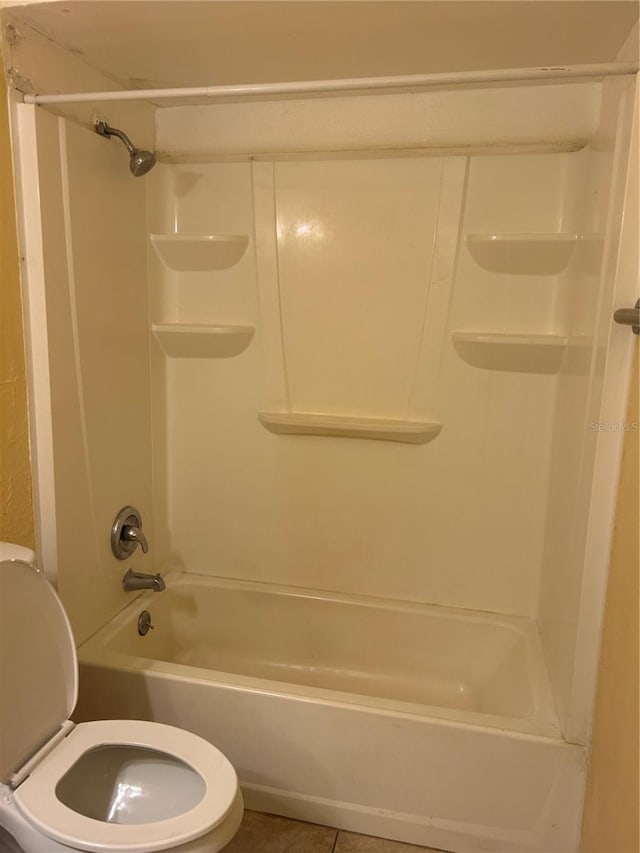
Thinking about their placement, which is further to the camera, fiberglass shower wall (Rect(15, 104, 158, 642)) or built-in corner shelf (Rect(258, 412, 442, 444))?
built-in corner shelf (Rect(258, 412, 442, 444))

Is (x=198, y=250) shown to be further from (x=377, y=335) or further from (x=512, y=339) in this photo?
(x=512, y=339)

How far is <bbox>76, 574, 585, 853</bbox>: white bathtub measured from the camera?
1.50 m

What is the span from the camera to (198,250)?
2.05m

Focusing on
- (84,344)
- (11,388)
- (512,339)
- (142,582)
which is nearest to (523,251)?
(512,339)

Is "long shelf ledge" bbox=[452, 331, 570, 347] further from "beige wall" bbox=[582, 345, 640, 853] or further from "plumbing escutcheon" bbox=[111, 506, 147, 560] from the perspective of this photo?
"plumbing escutcheon" bbox=[111, 506, 147, 560]

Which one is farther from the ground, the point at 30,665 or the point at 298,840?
the point at 30,665

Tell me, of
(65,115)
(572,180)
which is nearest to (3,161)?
(65,115)

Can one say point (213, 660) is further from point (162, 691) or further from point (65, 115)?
point (65, 115)

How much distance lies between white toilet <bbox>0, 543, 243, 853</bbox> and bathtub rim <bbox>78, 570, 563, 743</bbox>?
272 millimetres

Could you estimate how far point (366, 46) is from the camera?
1496mm

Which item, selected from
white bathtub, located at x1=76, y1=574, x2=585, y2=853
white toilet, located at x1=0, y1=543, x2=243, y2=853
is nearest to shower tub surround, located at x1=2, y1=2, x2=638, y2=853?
white bathtub, located at x1=76, y1=574, x2=585, y2=853

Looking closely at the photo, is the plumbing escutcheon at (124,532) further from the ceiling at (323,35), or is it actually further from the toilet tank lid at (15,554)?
the ceiling at (323,35)

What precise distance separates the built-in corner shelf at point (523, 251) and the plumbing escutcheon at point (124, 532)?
4.52 feet

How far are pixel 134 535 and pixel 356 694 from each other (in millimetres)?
838
